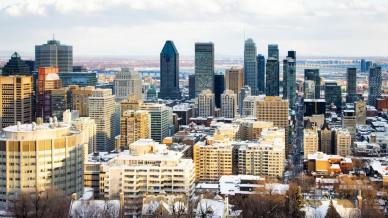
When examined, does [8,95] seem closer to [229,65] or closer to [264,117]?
[264,117]

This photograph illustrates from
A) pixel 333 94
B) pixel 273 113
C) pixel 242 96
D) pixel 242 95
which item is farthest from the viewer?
pixel 333 94

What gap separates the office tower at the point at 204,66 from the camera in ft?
154

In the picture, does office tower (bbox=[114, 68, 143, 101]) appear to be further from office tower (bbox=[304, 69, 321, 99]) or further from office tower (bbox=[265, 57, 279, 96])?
office tower (bbox=[304, 69, 321, 99])

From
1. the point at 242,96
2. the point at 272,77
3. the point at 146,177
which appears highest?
the point at 272,77

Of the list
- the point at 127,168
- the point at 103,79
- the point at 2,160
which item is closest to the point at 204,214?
the point at 127,168

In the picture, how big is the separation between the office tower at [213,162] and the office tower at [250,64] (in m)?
28.5

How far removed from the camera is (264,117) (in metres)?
30.8

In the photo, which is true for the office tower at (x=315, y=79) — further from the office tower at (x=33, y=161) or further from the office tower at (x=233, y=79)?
the office tower at (x=33, y=161)

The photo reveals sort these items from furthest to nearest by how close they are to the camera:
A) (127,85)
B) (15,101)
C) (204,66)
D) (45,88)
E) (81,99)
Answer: (204,66) → (127,85) → (45,88) → (81,99) → (15,101)

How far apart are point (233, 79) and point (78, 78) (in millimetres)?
10903

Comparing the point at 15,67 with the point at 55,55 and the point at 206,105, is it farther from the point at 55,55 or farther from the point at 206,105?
the point at 206,105

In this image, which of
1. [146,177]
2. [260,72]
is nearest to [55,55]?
[260,72]

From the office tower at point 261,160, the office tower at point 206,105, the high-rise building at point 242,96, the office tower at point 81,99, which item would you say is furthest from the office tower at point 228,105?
the office tower at point 261,160

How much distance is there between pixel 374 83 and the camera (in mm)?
49188
